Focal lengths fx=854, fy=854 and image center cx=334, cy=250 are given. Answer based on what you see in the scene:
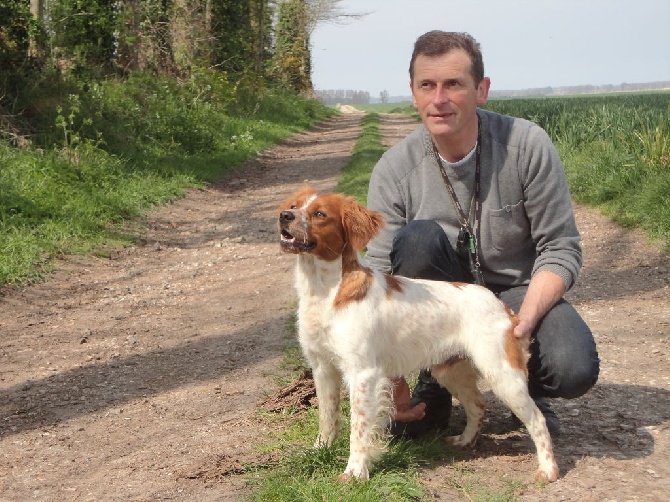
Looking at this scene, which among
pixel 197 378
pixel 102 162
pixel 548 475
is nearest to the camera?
pixel 548 475

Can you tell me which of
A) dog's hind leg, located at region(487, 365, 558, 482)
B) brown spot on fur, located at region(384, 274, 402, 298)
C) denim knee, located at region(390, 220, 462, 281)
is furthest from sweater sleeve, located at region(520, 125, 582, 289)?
brown spot on fur, located at region(384, 274, 402, 298)

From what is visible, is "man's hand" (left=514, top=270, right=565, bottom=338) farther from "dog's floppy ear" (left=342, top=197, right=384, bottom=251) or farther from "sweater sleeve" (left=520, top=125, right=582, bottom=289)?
"dog's floppy ear" (left=342, top=197, right=384, bottom=251)

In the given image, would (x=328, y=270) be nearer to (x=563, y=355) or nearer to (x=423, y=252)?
(x=423, y=252)

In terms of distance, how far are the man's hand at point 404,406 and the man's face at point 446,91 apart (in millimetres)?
1184

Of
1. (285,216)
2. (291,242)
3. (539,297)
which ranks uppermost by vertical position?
(285,216)

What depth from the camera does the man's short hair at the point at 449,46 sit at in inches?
146

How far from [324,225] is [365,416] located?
0.80 m

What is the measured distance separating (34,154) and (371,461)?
818cm

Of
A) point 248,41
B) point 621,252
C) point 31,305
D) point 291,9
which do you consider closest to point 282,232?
point 31,305

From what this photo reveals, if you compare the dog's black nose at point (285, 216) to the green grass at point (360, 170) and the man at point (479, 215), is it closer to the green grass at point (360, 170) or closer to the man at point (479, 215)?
the man at point (479, 215)

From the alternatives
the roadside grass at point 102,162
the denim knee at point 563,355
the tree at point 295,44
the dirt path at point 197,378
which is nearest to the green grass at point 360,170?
the roadside grass at point 102,162

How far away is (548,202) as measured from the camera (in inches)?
151

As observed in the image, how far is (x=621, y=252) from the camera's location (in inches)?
341

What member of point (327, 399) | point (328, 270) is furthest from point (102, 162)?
point (328, 270)
